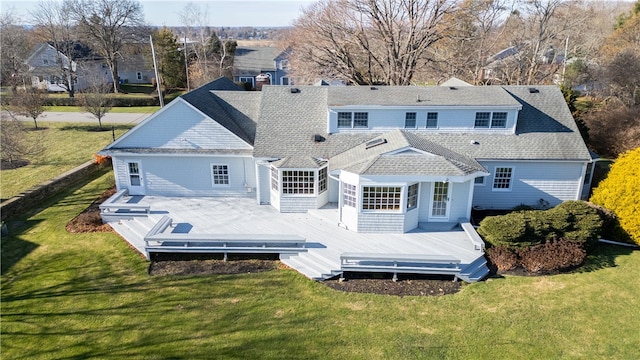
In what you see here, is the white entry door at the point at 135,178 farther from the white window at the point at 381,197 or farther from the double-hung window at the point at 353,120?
the white window at the point at 381,197

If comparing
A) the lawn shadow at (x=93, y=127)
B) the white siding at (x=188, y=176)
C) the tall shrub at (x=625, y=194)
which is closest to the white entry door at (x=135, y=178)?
the white siding at (x=188, y=176)

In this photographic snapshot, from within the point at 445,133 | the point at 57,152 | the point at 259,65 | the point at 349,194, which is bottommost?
the point at 57,152

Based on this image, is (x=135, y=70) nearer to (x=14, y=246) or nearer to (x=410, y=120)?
(x=14, y=246)

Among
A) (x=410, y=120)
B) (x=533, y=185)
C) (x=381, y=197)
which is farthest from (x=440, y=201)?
(x=533, y=185)

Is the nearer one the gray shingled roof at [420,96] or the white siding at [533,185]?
the white siding at [533,185]

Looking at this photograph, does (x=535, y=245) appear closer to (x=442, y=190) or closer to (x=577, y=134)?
(x=442, y=190)

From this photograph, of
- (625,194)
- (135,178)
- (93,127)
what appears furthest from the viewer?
(93,127)

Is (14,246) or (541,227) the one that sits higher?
(541,227)
